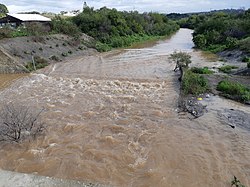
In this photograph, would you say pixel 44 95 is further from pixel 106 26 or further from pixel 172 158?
pixel 106 26

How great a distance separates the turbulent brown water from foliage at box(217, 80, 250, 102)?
0.62 m

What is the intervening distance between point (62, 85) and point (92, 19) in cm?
2477

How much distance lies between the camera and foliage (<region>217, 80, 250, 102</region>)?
498 inches

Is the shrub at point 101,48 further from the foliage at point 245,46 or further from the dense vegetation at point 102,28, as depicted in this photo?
the foliage at point 245,46

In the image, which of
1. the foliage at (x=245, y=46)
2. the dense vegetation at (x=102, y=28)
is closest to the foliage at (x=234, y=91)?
the foliage at (x=245, y=46)

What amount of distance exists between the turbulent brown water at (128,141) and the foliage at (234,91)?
62cm

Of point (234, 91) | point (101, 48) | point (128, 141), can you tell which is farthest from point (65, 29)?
point (128, 141)

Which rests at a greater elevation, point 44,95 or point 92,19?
point 92,19

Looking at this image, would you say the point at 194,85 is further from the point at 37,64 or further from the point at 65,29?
the point at 65,29

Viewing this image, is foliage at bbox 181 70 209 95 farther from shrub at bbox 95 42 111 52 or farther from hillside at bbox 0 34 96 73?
shrub at bbox 95 42 111 52

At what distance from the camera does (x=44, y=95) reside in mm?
14312

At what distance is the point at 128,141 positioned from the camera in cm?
901

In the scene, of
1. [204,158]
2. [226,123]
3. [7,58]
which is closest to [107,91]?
[226,123]

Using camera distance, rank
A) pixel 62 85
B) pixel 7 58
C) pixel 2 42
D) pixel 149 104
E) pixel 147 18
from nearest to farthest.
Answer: pixel 149 104 → pixel 62 85 → pixel 7 58 → pixel 2 42 → pixel 147 18
